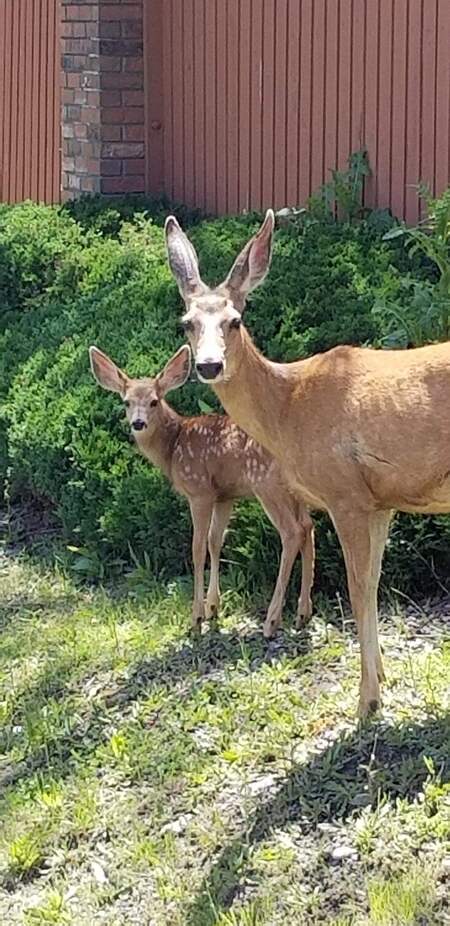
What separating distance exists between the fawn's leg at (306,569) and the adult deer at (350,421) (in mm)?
981

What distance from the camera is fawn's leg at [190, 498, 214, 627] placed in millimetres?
8086

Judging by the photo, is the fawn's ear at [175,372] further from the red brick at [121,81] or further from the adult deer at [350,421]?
the red brick at [121,81]

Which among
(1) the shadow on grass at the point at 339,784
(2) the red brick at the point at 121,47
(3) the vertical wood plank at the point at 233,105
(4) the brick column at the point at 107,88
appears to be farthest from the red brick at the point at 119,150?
(1) the shadow on grass at the point at 339,784

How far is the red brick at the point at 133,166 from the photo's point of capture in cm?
1452

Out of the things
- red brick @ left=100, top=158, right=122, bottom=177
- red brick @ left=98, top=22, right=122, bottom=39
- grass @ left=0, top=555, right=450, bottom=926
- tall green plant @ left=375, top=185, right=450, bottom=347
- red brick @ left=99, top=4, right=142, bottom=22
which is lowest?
grass @ left=0, top=555, right=450, bottom=926

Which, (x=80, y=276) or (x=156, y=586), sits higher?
(x=80, y=276)

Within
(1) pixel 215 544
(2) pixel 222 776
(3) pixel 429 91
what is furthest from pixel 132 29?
(2) pixel 222 776

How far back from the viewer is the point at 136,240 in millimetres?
12602

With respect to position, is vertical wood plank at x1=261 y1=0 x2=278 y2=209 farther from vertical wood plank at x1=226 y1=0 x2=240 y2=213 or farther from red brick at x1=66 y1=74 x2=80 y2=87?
red brick at x1=66 y1=74 x2=80 y2=87

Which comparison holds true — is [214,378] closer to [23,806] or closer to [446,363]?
[446,363]

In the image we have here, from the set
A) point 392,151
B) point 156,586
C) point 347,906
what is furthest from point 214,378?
point 392,151

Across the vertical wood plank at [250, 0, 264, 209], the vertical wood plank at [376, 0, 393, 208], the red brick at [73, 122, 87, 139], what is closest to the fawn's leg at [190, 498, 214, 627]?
the vertical wood plank at [376, 0, 393, 208]

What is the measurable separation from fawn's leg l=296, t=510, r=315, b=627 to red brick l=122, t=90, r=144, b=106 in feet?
24.0

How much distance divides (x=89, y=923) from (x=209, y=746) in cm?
109
